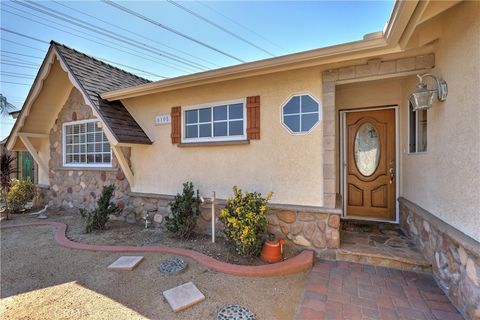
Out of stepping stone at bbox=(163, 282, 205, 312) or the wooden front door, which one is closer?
stepping stone at bbox=(163, 282, 205, 312)

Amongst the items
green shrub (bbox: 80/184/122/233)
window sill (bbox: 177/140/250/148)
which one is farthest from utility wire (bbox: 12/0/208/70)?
window sill (bbox: 177/140/250/148)

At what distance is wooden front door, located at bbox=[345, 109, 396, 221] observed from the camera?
4980 mm

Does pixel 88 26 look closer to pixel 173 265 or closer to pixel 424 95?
pixel 173 265

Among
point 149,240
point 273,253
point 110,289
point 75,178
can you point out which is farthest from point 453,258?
point 75,178

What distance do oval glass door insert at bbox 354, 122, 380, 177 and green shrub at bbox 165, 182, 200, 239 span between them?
3816 mm

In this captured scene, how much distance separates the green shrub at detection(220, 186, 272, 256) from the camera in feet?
11.6

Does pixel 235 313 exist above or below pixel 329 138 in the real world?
below

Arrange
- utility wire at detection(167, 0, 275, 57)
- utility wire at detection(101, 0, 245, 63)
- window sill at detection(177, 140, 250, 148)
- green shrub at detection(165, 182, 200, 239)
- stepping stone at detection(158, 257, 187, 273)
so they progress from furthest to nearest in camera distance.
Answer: utility wire at detection(167, 0, 275, 57)
utility wire at detection(101, 0, 245, 63)
green shrub at detection(165, 182, 200, 239)
window sill at detection(177, 140, 250, 148)
stepping stone at detection(158, 257, 187, 273)

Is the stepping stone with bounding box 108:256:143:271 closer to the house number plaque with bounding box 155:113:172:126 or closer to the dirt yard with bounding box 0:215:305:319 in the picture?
the dirt yard with bounding box 0:215:305:319

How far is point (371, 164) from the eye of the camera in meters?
5.18

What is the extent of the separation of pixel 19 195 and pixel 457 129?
34.9 ft

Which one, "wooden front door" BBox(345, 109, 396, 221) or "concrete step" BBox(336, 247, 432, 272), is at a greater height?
"wooden front door" BBox(345, 109, 396, 221)

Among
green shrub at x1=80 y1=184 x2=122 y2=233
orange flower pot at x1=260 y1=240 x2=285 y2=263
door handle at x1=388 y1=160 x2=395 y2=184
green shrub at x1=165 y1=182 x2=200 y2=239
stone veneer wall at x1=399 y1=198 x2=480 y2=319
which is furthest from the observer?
green shrub at x1=80 y1=184 x2=122 y2=233

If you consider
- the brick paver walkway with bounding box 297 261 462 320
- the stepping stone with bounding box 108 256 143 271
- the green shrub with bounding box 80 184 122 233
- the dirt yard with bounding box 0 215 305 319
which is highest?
the green shrub with bounding box 80 184 122 233
